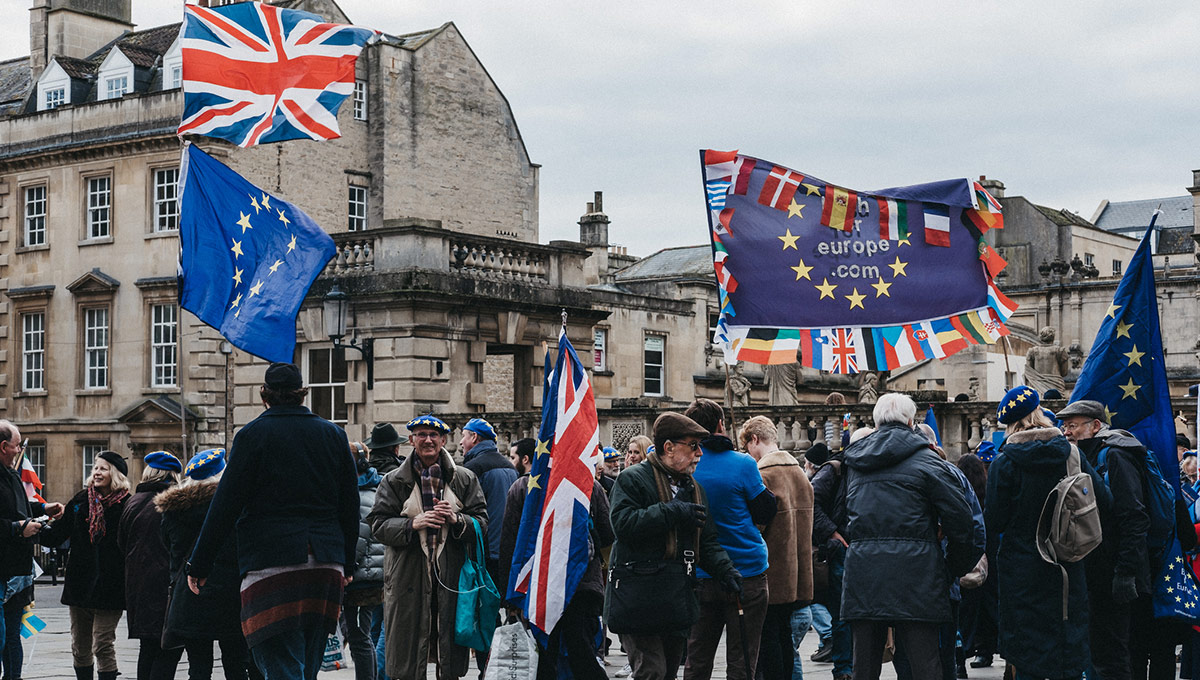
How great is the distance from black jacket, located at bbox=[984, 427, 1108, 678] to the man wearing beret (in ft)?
10.7

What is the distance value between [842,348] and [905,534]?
13.0 ft

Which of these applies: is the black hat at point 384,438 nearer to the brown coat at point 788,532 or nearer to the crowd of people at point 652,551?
the crowd of people at point 652,551

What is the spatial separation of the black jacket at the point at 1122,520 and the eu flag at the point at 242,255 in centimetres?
587

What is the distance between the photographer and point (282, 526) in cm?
827

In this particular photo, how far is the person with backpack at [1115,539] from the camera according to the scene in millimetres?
9359

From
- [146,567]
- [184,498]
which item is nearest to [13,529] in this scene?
[146,567]

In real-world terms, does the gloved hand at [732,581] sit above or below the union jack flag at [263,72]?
below

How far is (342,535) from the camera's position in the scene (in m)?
8.53

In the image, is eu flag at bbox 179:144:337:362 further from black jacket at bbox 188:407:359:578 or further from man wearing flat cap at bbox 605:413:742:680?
man wearing flat cap at bbox 605:413:742:680

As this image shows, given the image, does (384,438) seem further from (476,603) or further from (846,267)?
(846,267)

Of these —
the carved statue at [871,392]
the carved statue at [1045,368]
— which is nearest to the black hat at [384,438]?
the carved statue at [871,392]

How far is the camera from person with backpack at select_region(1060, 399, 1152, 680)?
9359mm

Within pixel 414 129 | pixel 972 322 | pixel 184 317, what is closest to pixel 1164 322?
pixel 414 129

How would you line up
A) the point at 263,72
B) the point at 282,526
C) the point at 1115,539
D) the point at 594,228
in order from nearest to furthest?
the point at 282,526 < the point at 1115,539 < the point at 263,72 < the point at 594,228
